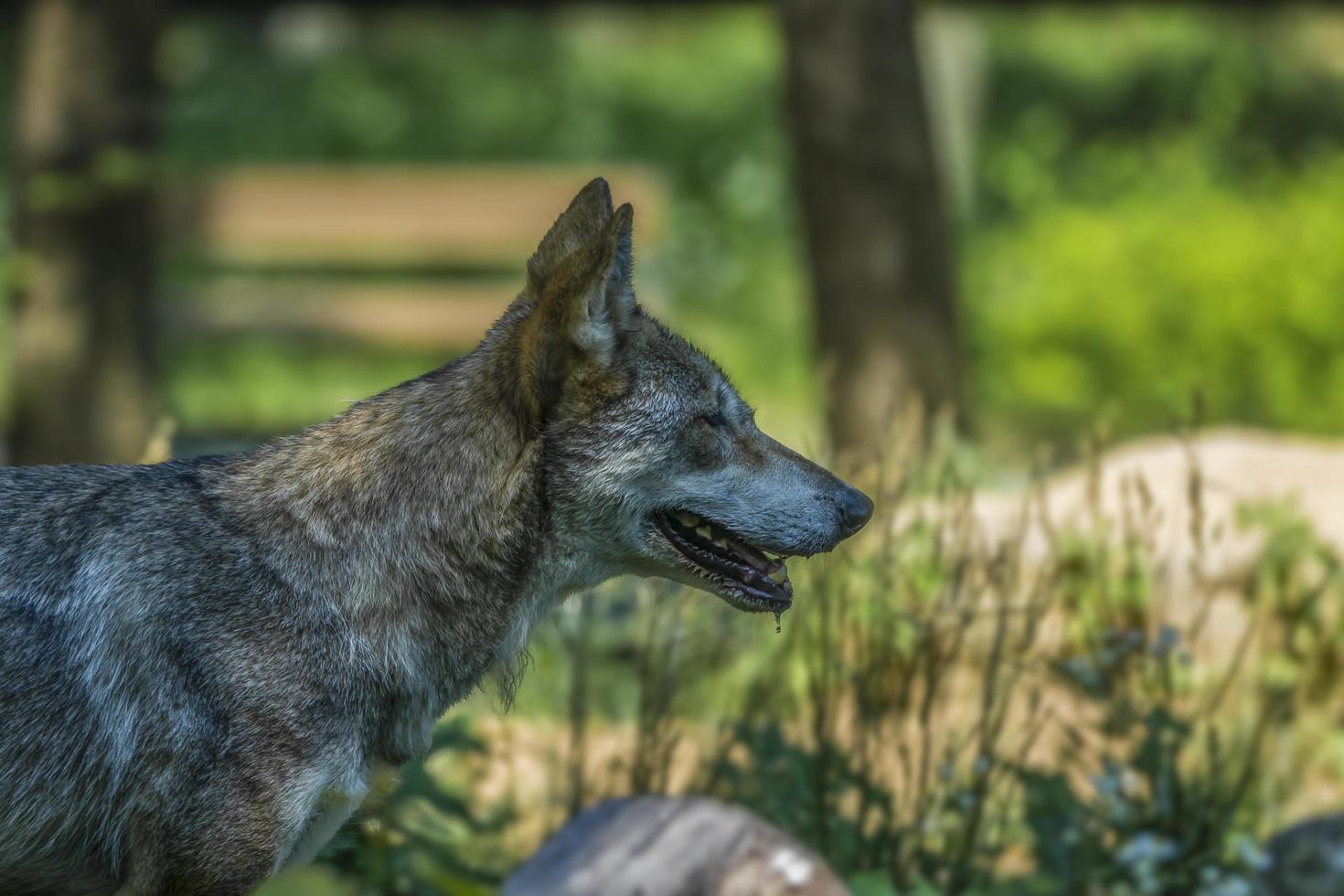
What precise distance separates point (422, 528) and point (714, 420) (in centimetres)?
69

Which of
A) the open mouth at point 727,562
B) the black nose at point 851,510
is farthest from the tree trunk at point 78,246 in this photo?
the black nose at point 851,510

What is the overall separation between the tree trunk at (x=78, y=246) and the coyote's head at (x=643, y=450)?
457 centimetres

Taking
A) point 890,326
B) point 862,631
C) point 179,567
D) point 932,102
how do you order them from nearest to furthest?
point 179,567, point 862,631, point 890,326, point 932,102

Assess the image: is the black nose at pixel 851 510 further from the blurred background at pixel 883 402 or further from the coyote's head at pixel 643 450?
the blurred background at pixel 883 402

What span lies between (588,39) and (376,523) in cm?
2031

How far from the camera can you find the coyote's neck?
3578 millimetres

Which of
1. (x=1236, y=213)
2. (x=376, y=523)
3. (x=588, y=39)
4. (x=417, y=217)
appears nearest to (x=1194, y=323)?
(x=1236, y=213)

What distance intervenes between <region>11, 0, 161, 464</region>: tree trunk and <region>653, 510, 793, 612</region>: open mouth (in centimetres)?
456

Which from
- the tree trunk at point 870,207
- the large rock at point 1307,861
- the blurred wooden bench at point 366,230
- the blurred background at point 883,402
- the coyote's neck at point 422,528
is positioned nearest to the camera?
the coyote's neck at point 422,528

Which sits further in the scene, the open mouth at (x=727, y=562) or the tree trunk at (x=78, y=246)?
the tree trunk at (x=78, y=246)

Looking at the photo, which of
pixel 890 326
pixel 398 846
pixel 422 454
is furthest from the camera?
pixel 890 326

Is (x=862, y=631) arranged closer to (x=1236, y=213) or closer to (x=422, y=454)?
(x=422, y=454)

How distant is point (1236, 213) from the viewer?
12523 mm

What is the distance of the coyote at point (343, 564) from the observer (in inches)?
131
